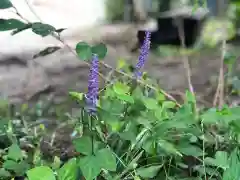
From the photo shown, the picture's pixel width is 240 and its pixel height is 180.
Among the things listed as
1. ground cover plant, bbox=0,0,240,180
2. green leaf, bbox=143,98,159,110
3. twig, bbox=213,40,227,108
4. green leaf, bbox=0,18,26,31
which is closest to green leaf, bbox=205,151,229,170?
ground cover plant, bbox=0,0,240,180

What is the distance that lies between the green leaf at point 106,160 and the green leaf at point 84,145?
18 mm

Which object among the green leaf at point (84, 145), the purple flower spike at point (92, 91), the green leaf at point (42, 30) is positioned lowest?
the green leaf at point (84, 145)

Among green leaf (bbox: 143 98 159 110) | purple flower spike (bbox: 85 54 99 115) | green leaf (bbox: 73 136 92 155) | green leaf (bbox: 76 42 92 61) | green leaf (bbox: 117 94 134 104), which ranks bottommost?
green leaf (bbox: 73 136 92 155)

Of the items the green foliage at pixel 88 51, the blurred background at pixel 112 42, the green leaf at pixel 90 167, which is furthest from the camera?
the blurred background at pixel 112 42

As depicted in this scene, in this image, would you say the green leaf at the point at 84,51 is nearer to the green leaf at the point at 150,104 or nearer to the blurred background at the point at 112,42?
the green leaf at the point at 150,104

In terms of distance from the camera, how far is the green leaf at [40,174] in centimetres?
77

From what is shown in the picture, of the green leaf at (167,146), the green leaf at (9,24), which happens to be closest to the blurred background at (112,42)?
the green leaf at (9,24)

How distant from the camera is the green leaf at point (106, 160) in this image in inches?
30.2

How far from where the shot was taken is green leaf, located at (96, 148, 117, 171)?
0.77 metres

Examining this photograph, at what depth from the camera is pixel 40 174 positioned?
2.56ft

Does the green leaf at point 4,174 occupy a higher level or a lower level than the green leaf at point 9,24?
lower

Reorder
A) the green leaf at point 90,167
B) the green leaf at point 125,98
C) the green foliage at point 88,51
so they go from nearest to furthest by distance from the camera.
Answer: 1. the green leaf at point 90,167
2. the green leaf at point 125,98
3. the green foliage at point 88,51

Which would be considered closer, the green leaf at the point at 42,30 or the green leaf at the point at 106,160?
the green leaf at the point at 106,160

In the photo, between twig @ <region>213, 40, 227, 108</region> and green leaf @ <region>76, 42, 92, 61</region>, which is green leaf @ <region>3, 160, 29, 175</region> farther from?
twig @ <region>213, 40, 227, 108</region>
